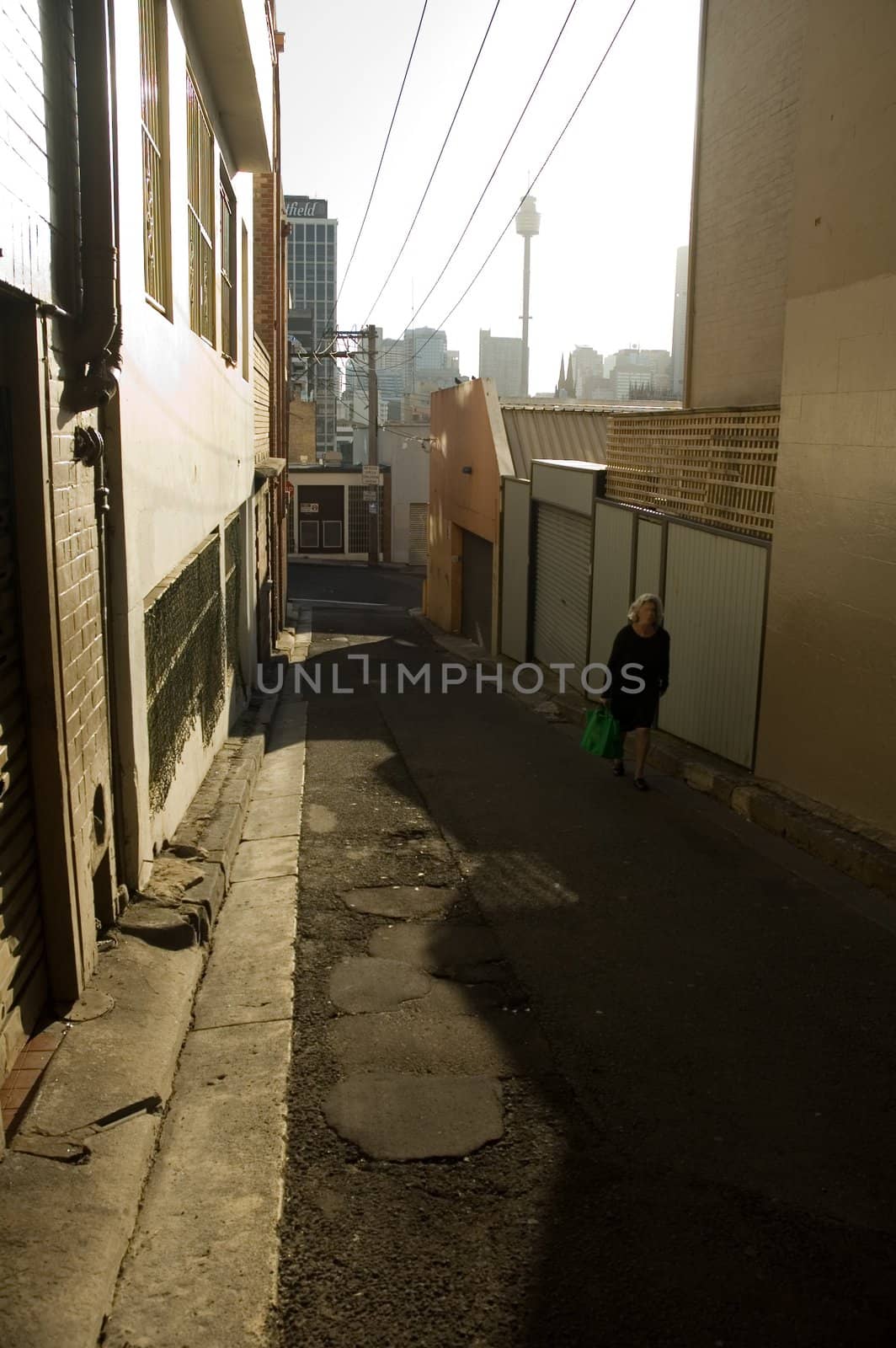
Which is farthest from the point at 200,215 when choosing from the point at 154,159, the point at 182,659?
the point at 182,659

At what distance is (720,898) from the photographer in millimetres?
6953

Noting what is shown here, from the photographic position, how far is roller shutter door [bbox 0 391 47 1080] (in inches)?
166

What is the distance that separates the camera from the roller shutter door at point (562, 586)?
48.3ft

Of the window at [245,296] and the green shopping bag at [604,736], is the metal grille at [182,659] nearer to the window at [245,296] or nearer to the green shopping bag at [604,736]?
the green shopping bag at [604,736]

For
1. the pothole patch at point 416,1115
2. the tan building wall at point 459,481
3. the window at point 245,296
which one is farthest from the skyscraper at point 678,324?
the pothole patch at point 416,1115

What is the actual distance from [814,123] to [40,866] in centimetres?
698

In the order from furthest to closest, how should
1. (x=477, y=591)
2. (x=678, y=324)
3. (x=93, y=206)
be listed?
(x=678, y=324), (x=477, y=591), (x=93, y=206)

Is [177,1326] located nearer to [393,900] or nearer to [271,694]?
[393,900]

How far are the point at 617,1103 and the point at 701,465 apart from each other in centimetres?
738

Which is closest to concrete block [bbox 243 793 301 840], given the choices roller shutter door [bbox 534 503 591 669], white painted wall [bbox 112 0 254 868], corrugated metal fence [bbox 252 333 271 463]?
white painted wall [bbox 112 0 254 868]

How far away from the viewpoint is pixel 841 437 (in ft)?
25.8

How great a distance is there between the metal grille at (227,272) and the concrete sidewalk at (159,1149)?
722 centimetres

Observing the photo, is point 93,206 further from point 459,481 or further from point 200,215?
point 459,481

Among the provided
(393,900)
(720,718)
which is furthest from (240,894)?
(720,718)
